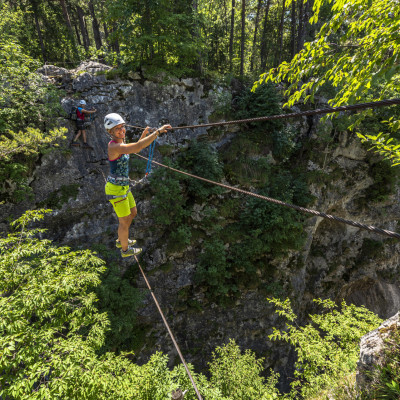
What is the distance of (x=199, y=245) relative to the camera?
11148 mm

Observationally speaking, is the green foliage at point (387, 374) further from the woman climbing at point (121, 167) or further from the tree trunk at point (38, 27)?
the tree trunk at point (38, 27)

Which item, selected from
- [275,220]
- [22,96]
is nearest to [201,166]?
[275,220]

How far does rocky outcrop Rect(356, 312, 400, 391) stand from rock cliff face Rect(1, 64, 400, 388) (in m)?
8.39

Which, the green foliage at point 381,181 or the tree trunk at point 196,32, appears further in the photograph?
the green foliage at point 381,181

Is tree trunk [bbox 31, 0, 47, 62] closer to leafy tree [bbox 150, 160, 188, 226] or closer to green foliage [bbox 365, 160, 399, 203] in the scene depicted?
leafy tree [bbox 150, 160, 188, 226]

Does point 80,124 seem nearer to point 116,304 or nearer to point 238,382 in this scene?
point 116,304

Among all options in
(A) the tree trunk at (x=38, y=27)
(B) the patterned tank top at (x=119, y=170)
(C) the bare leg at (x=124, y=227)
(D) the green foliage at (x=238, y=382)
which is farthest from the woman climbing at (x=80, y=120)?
(A) the tree trunk at (x=38, y=27)

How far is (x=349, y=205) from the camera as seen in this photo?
13797mm

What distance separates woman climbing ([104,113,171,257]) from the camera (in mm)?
3375

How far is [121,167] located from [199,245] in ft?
25.3

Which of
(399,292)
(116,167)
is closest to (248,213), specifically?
(116,167)

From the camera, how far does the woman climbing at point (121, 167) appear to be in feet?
11.1

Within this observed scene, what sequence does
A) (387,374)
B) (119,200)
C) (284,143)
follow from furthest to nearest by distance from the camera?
(284,143)
(119,200)
(387,374)

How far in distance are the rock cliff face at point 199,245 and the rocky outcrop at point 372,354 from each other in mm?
8391
